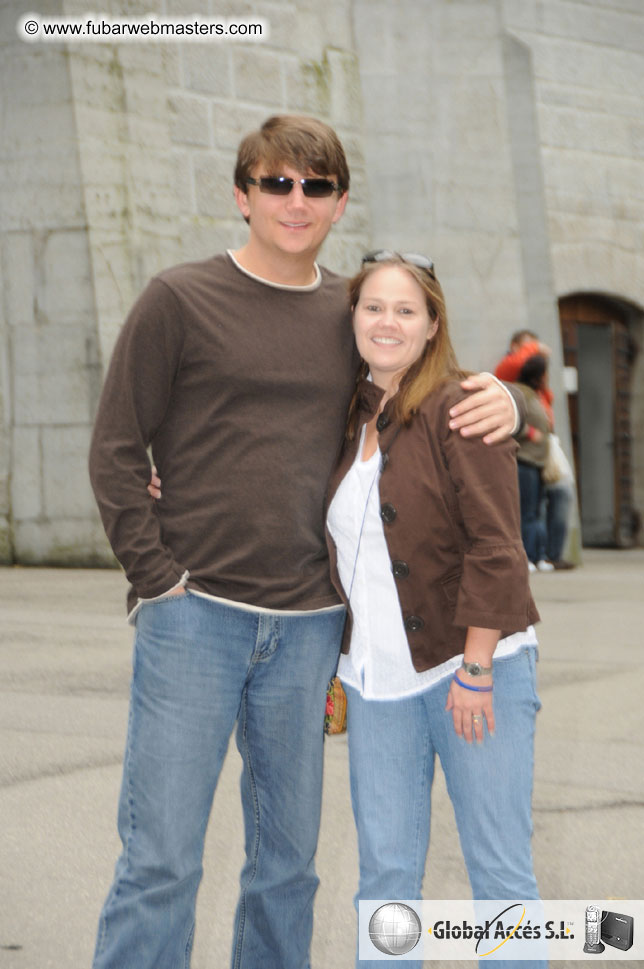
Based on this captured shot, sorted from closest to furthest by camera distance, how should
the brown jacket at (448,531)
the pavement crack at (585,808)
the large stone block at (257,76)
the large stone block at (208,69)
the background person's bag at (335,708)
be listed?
the brown jacket at (448,531), the background person's bag at (335,708), the pavement crack at (585,808), the large stone block at (208,69), the large stone block at (257,76)

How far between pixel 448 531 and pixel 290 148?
2.70 feet

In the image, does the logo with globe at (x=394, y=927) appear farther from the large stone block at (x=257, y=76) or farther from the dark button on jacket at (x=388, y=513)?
the large stone block at (x=257, y=76)

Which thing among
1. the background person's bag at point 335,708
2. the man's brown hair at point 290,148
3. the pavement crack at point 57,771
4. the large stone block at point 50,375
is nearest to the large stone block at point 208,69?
the large stone block at point 50,375

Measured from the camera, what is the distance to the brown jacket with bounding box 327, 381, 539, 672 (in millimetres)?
2396

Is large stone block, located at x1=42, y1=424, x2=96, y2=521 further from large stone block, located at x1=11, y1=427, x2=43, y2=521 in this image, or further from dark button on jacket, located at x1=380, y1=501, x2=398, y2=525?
dark button on jacket, located at x1=380, y1=501, x2=398, y2=525

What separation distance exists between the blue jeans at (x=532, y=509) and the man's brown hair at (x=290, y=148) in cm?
782

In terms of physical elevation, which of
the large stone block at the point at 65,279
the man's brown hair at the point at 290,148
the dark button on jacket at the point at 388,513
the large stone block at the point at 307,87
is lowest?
the dark button on jacket at the point at 388,513

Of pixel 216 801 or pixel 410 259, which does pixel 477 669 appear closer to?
pixel 410 259

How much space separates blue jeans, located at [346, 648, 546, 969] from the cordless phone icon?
693 mm

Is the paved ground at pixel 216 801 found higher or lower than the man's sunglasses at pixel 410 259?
lower

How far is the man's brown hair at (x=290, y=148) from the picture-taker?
258 cm

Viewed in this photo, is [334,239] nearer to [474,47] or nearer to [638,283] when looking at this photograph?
[474,47]

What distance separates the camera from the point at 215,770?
8.34ft

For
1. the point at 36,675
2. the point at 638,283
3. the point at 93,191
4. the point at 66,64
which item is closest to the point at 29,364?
the point at 93,191
